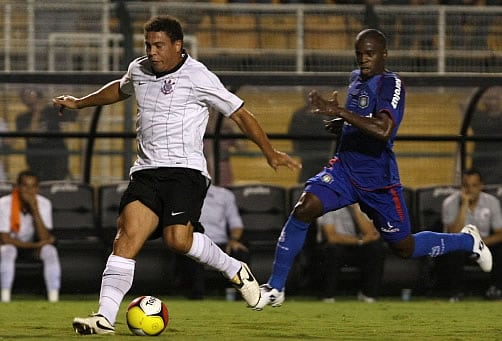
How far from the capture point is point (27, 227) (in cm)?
1440

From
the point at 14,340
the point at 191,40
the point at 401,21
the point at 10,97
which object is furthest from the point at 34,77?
the point at 14,340

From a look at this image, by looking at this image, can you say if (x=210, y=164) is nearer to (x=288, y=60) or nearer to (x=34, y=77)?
(x=288, y=60)

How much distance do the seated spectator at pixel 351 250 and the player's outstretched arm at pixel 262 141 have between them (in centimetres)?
598

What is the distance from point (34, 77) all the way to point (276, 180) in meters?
3.77

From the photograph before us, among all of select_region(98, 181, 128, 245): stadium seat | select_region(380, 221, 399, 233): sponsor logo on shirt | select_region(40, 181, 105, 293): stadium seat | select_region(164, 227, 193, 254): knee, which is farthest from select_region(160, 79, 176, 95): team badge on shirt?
select_region(98, 181, 128, 245): stadium seat

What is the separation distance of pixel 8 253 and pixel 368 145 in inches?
229

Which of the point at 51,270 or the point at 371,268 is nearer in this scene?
the point at 51,270

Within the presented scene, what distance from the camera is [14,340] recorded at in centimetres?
784

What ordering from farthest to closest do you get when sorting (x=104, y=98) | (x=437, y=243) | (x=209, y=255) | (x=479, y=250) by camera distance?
(x=479, y=250) → (x=437, y=243) → (x=104, y=98) → (x=209, y=255)

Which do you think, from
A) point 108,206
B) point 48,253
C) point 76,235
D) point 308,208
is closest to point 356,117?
point 308,208

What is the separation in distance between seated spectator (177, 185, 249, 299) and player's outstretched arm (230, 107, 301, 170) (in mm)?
6113

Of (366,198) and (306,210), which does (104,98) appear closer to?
(306,210)

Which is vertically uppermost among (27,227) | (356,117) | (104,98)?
(104,98)

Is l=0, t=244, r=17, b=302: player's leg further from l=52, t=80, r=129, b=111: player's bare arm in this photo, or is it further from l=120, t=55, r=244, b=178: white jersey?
l=120, t=55, r=244, b=178: white jersey
